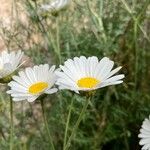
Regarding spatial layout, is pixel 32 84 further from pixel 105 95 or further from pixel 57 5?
pixel 105 95

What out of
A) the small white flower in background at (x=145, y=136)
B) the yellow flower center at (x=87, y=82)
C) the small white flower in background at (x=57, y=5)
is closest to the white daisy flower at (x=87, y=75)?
the yellow flower center at (x=87, y=82)

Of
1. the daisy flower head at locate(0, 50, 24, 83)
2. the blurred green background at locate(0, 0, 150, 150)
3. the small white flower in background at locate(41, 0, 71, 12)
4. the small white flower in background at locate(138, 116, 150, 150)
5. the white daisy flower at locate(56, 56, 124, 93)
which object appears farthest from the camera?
the blurred green background at locate(0, 0, 150, 150)

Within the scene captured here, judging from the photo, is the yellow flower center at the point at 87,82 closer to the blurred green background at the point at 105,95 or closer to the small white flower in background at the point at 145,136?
the small white flower in background at the point at 145,136

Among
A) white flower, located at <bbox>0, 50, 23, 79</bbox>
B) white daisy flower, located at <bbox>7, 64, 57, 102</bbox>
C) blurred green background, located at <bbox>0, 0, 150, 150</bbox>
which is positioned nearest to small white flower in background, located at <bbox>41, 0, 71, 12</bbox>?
blurred green background, located at <bbox>0, 0, 150, 150</bbox>

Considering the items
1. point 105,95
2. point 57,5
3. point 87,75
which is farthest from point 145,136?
point 105,95

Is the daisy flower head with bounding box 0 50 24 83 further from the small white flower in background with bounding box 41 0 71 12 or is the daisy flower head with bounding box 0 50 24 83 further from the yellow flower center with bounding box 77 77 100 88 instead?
the small white flower in background with bounding box 41 0 71 12

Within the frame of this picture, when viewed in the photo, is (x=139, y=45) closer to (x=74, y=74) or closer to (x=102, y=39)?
(x=102, y=39)

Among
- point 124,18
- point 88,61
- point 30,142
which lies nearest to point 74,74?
point 88,61
